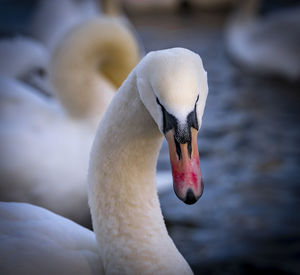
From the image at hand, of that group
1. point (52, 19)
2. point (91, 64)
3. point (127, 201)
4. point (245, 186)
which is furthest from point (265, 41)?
point (127, 201)

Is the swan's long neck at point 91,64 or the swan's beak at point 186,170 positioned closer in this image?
the swan's beak at point 186,170

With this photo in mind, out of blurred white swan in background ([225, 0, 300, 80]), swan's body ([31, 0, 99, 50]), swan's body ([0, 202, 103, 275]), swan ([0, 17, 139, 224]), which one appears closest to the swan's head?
swan's body ([0, 202, 103, 275])

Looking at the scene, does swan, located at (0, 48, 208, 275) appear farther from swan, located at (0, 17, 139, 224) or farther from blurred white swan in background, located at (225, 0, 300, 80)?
blurred white swan in background, located at (225, 0, 300, 80)

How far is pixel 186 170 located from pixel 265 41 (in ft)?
15.1

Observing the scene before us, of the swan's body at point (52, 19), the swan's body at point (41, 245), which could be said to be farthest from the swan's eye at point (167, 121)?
the swan's body at point (52, 19)

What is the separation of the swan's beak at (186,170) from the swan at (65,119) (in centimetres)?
117

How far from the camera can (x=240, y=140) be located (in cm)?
340

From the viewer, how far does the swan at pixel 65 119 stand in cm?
211

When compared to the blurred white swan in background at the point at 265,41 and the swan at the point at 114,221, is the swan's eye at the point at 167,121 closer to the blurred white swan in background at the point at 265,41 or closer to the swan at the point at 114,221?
the swan at the point at 114,221

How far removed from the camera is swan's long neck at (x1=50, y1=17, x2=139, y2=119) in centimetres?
231

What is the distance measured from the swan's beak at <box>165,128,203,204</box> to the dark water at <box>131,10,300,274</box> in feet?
3.78

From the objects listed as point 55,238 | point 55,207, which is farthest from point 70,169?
point 55,238

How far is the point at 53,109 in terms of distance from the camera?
8.07 ft

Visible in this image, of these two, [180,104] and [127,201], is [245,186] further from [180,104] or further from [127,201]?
[180,104]
